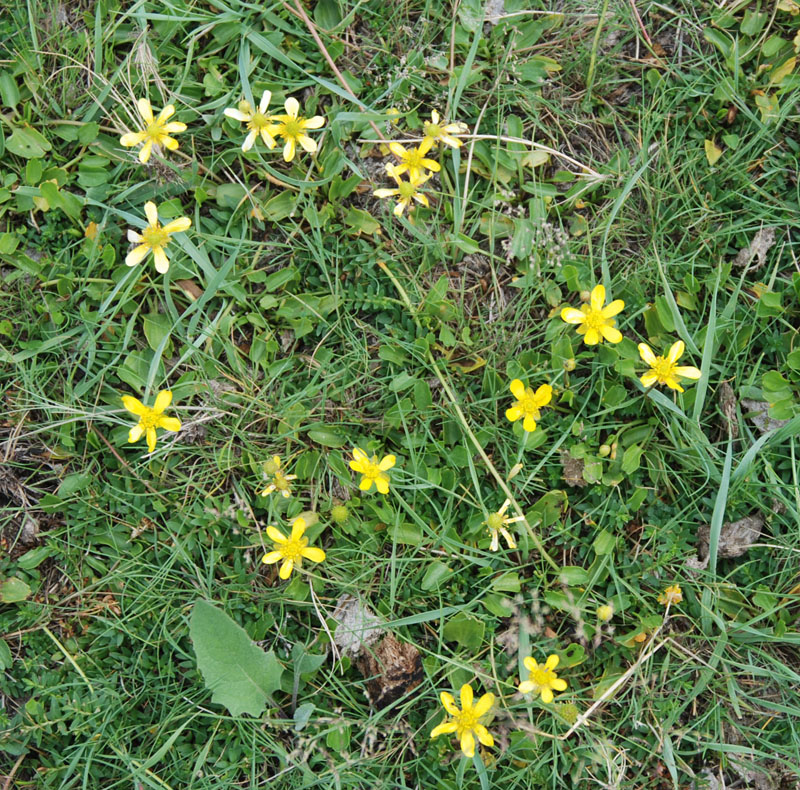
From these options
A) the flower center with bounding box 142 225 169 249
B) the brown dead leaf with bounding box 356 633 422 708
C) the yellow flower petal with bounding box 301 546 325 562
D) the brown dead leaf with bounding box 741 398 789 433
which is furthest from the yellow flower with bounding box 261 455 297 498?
the brown dead leaf with bounding box 741 398 789 433

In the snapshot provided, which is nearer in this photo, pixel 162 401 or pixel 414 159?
pixel 162 401

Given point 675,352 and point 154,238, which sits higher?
point 154,238

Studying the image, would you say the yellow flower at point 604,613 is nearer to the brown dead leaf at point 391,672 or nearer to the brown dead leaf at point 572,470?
the brown dead leaf at point 572,470

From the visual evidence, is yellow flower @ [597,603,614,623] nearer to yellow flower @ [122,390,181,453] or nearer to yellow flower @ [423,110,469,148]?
yellow flower @ [122,390,181,453]

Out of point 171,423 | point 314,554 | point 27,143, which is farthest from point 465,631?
point 27,143

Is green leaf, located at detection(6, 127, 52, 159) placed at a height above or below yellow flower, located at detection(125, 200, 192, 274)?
above

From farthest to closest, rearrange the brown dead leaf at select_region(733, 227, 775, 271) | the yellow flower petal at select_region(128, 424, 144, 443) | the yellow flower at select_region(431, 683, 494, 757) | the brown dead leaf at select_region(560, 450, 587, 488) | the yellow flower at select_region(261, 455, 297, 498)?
1. the brown dead leaf at select_region(733, 227, 775, 271)
2. the brown dead leaf at select_region(560, 450, 587, 488)
3. the yellow flower at select_region(261, 455, 297, 498)
4. the yellow flower petal at select_region(128, 424, 144, 443)
5. the yellow flower at select_region(431, 683, 494, 757)

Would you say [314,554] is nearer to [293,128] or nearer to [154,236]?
[154,236]
